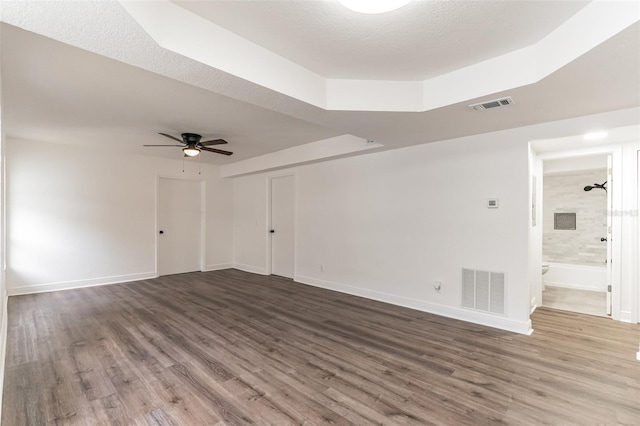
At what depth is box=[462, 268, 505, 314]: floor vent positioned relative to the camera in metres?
3.53

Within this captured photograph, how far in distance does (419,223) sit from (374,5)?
312 cm

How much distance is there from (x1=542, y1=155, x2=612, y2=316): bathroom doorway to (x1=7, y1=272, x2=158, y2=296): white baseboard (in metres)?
7.30

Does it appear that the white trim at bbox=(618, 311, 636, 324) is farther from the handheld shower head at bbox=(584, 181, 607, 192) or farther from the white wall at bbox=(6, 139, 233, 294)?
the white wall at bbox=(6, 139, 233, 294)

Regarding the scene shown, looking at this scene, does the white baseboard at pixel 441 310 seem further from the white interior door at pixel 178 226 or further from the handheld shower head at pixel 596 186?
the handheld shower head at pixel 596 186

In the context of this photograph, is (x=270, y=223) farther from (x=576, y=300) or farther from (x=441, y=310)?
(x=576, y=300)

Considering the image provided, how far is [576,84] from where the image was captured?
2.29 meters

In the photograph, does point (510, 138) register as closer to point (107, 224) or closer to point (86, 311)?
point (86, 311)

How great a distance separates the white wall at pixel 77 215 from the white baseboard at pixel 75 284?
1cm

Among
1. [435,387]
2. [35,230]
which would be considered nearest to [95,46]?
[435,387]

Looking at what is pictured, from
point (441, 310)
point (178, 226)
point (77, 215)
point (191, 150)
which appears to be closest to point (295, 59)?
point (191, 150)

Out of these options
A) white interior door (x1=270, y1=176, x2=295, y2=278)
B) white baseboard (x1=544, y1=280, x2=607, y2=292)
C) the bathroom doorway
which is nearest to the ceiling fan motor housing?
white interior door (x1=270, y1=176, x2=295, y2=278)

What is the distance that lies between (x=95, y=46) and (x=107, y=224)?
4.96 meters

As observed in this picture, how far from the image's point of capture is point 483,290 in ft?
12.0

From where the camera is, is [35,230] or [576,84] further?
[35,230]
